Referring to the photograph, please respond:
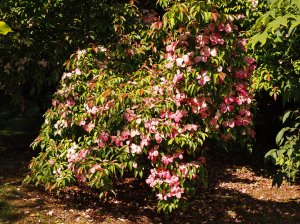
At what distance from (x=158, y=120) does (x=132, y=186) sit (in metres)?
2.92

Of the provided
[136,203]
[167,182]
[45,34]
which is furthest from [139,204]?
[45,34]

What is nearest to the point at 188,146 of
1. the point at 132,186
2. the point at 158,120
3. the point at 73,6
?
the point at 158,120

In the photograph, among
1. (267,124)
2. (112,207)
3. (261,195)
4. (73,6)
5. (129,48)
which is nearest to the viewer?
(129,48)

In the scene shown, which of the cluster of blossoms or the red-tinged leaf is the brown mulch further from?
the red-tinged leaf

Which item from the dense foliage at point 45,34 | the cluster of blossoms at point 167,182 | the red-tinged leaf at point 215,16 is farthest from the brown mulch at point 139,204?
the red-tinged leaf at point 215,16

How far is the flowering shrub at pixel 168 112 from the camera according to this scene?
169 inches

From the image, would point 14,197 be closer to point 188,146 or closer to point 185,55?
point 188,146

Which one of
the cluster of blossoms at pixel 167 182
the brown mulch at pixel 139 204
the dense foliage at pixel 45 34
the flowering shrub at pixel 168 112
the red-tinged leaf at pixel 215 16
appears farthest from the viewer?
the dense foliage at pixel 45 34

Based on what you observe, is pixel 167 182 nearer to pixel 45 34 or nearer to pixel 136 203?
pixel 136 203

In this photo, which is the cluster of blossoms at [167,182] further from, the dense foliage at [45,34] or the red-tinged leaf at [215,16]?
the dense foliage at [45,34]

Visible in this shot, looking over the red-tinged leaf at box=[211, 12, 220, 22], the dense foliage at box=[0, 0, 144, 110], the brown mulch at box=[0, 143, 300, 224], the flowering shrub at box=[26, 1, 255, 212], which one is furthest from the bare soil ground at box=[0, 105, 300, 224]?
the red-tinged leaf at box=[211, 12, 220, 22]

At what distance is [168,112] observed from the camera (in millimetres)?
4438

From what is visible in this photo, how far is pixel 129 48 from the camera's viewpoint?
565cm

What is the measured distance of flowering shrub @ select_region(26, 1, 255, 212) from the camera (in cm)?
429
